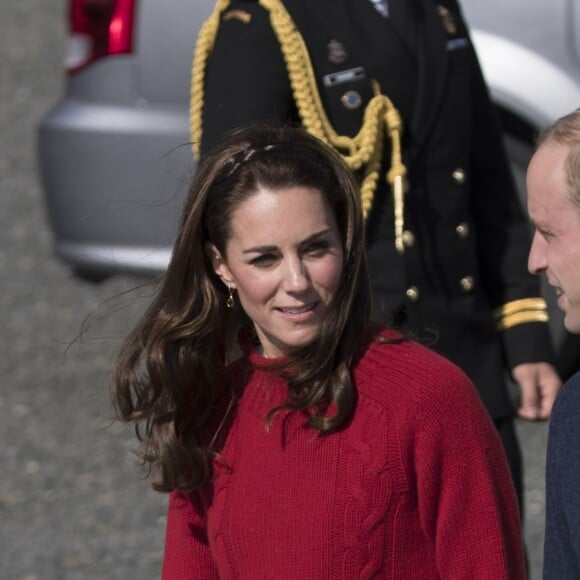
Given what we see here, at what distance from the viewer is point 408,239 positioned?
9.48 ft

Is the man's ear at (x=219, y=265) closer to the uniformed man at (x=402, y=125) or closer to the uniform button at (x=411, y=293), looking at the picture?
the uniformed man at (x=402, y=125)

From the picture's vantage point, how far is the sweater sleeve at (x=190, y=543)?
8.19 feet

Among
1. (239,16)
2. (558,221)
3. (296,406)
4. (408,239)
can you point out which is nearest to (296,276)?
(296,406)

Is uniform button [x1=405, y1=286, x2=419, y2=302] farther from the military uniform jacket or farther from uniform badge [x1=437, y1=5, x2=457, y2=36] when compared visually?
uniform badge [x1=437, y1=5, x2=457, y2=36]

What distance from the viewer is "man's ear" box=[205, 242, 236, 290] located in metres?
2.44

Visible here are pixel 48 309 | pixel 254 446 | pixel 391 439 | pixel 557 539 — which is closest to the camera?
pixel 557 539

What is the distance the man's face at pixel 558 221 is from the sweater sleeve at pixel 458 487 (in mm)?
265

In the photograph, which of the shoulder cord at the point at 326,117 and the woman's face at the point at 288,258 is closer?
the woman's face at the point at 288,258

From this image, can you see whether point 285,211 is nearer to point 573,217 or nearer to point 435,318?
point 573,217

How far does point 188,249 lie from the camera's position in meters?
2.44

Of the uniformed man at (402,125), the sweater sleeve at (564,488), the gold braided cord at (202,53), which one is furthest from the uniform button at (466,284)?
the sweater sleeve at (564,488)

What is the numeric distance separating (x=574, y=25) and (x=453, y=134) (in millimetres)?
1913

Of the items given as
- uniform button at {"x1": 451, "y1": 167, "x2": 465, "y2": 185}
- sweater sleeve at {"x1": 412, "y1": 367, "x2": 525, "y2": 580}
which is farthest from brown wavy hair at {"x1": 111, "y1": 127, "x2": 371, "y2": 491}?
uniform button at {"x1": 451, "y1": 167, "x2": 465, "y2": 185}

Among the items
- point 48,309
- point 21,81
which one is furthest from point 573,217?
point 21,81
